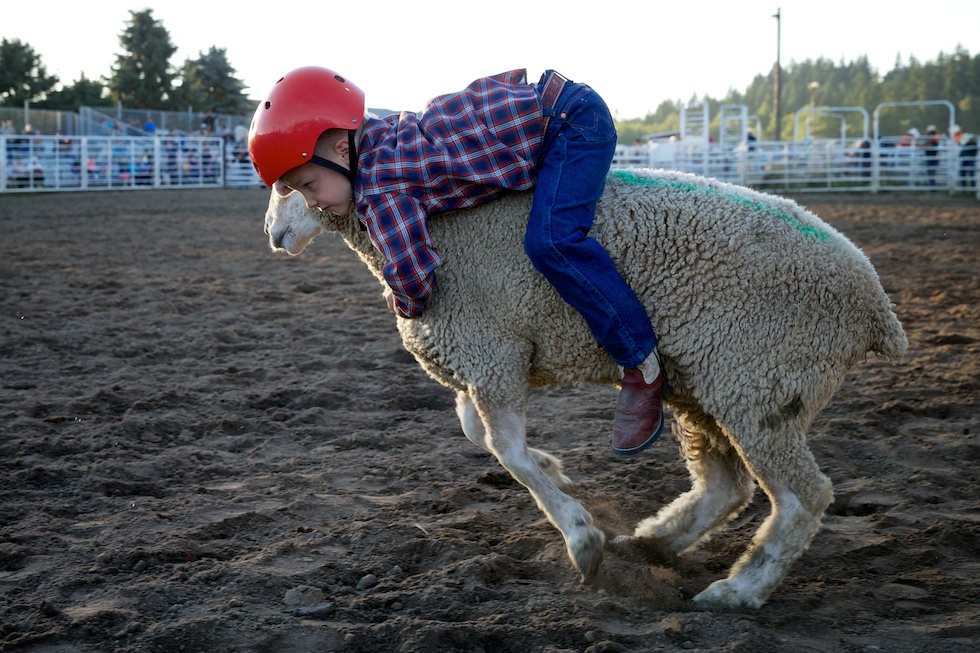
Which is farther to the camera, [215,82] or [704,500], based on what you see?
[215,82]

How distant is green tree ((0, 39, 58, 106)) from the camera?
150ft

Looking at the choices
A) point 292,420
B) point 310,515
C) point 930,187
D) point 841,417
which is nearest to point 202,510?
point 310,515

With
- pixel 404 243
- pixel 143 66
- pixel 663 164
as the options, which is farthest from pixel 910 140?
pixel 143 66

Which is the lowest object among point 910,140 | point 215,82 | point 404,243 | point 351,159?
point 404,243

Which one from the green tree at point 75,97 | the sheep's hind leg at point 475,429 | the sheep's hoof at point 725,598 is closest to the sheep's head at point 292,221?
the sheep's hind leg at point 475,429

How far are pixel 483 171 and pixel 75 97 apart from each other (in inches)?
2007

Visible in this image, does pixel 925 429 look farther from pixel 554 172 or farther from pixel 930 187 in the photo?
pixel 930 187

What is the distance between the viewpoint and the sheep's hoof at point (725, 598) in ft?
9.59

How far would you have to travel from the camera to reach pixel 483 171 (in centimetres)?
304

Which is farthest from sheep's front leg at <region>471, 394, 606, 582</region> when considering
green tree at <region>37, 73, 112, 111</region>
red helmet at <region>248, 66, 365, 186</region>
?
green tree at <region>37, 73, 112, 111</region>

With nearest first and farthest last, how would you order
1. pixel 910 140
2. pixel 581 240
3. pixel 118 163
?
pixel 581 240
pixel 910 140
pixel 118 163

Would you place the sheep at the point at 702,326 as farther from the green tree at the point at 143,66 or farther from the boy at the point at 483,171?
the green tree at the point at 143,66

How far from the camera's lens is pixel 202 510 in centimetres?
369

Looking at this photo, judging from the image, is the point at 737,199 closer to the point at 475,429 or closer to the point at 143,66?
the point at 475,429
